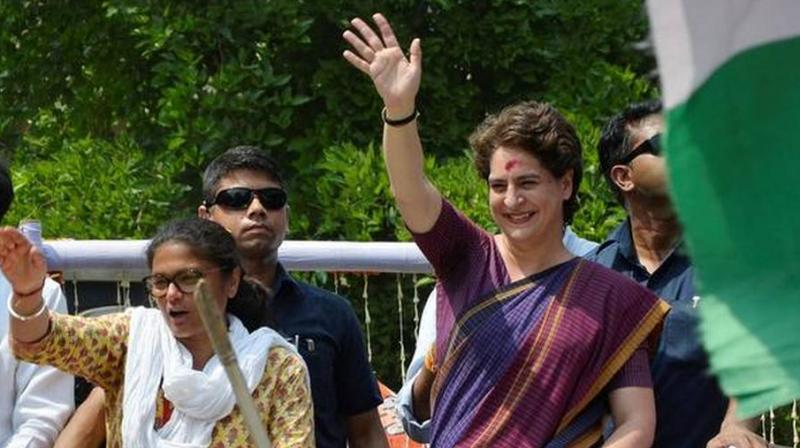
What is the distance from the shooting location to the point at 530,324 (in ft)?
16.8

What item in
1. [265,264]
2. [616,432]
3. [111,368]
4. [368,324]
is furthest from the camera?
[368,324]

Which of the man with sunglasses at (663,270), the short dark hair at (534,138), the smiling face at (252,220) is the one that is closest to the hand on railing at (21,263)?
the smiling face at (252,220)

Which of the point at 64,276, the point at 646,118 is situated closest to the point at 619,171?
the point at 646,118

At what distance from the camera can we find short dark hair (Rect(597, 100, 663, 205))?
5832 mm

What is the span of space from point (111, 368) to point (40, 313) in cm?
30

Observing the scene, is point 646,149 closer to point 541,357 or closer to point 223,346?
point 541,357

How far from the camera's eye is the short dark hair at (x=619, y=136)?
19.1 ft

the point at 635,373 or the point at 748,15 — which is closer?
the point at 748,15

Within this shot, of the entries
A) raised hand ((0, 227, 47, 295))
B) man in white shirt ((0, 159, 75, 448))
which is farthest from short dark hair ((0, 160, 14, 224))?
raised hand ((0, 227, 47, 295))

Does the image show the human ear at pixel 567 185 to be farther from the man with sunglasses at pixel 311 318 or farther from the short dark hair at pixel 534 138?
the man with sunglasses at pixel 311 318

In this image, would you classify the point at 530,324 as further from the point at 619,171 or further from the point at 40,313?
the point at 40,313

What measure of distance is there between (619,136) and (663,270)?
0.41 meters

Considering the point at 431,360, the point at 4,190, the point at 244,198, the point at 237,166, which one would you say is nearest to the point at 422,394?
the point at 431,360

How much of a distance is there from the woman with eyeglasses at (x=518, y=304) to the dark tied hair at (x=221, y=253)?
2.17 ft
